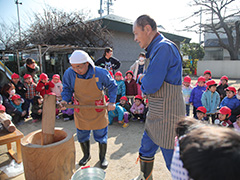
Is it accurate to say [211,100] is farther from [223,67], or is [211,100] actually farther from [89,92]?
[223,67]

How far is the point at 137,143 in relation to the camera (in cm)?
348

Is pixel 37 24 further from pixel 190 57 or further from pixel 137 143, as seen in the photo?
pixel 190 57

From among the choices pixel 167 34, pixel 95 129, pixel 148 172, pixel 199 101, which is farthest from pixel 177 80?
pixel 167 34

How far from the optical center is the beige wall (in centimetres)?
1503

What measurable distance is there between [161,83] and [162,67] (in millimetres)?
141

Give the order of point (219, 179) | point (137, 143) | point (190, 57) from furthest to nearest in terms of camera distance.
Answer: point (190, 57), point (137, 143), point (219, 179)

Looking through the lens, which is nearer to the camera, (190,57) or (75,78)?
(75,78)

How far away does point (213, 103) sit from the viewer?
4.31 m

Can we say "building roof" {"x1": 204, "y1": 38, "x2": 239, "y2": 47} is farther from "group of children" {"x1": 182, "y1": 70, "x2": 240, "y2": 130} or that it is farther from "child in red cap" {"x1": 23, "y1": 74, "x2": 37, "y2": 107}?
"child in red cap" {"x1": 23, "y1": 74, "x2": 37, "y2": 107}

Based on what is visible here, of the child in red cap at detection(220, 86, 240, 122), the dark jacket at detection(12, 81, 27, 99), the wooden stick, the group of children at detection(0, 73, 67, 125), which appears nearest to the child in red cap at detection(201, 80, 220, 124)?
the child in red cap at detection(220, 86, 240, 122)

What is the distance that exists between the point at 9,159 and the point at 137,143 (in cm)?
226

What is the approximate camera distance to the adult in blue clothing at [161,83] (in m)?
1.56

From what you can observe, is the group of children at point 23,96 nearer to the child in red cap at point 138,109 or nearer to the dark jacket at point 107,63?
the dark jacket at point 107,63

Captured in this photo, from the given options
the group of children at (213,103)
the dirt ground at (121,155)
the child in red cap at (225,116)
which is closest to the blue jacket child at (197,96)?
the group of children at (213,103)
